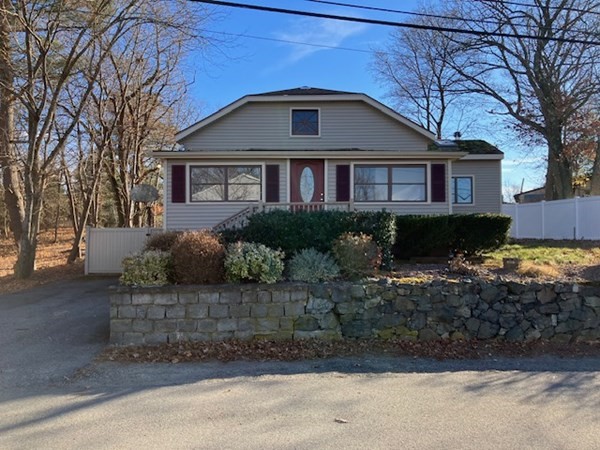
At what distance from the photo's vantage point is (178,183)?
14.5 m

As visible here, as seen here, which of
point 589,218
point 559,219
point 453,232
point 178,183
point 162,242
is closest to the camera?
point 162,242

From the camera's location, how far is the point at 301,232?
8820 millimetres

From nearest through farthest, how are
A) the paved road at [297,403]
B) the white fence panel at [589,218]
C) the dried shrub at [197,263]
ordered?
the paved road at [297,403], the dried shrub at [197,263], the white fence panel at [589,218]

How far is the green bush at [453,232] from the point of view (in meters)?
11.6

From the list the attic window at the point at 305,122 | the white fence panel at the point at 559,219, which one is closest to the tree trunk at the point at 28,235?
the attic window at the point at 305,122

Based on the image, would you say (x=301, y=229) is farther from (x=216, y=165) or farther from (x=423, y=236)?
(x=216, y=165)

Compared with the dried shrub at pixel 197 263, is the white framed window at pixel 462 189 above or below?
above

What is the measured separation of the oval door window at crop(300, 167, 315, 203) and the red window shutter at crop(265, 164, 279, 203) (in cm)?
84

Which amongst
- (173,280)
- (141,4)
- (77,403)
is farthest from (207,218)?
(77,403)

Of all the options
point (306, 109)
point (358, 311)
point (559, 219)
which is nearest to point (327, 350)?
point (358, 311)

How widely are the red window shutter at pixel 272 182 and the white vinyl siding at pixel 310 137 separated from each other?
1154 mm

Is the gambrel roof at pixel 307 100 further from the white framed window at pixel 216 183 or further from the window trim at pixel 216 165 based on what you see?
the white framed window at pixel 216 183

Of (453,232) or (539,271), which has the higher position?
(453,232)

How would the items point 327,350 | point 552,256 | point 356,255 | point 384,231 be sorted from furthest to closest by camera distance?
point 552,256 → point 384,231 → point 356,255 → point 327,350
